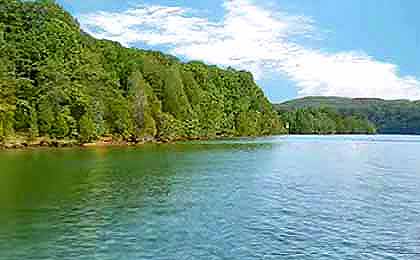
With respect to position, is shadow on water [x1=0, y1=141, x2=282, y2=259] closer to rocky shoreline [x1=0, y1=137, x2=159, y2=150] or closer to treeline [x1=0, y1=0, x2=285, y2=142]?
rocky shoreline [x1=0, y1=137, x2=159, y2=150]

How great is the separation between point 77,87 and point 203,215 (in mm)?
69251

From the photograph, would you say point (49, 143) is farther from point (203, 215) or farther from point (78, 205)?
point (203, 215)

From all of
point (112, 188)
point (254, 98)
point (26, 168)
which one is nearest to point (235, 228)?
point (112, 188)

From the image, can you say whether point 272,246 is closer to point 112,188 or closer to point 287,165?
point 112,188

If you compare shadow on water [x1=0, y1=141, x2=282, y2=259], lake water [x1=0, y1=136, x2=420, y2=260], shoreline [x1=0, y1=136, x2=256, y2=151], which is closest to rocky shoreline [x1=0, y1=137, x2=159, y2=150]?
shoreline [x1=0, y1=136, x2=256, y2=151]

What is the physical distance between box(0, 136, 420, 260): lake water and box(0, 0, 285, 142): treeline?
130ft

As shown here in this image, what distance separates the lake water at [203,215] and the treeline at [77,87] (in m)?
39.7

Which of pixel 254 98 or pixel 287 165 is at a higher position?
pixel 254 98

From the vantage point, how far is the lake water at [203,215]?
55.8ft

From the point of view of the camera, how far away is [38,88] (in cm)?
8269

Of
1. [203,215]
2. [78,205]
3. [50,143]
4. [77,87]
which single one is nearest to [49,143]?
[50,143]

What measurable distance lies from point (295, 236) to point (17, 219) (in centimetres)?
1178

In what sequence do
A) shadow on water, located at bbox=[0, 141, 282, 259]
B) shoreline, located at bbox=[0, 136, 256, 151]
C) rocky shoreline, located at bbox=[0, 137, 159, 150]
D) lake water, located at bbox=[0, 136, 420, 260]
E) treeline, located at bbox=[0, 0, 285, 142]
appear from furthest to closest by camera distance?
treeline, located at bbox=[0, 0, 285, 142] < rocky shoreline, located at bbox=[0, 137, 159, 150] < shoreline, located at bbox=[0, 136, 256, 151] < shadow on water, located at bbox=[0, 141, 282, 259] < lake water, located at bbox=[0, 136, 420, 260]

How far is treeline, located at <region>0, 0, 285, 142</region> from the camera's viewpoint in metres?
78.9
